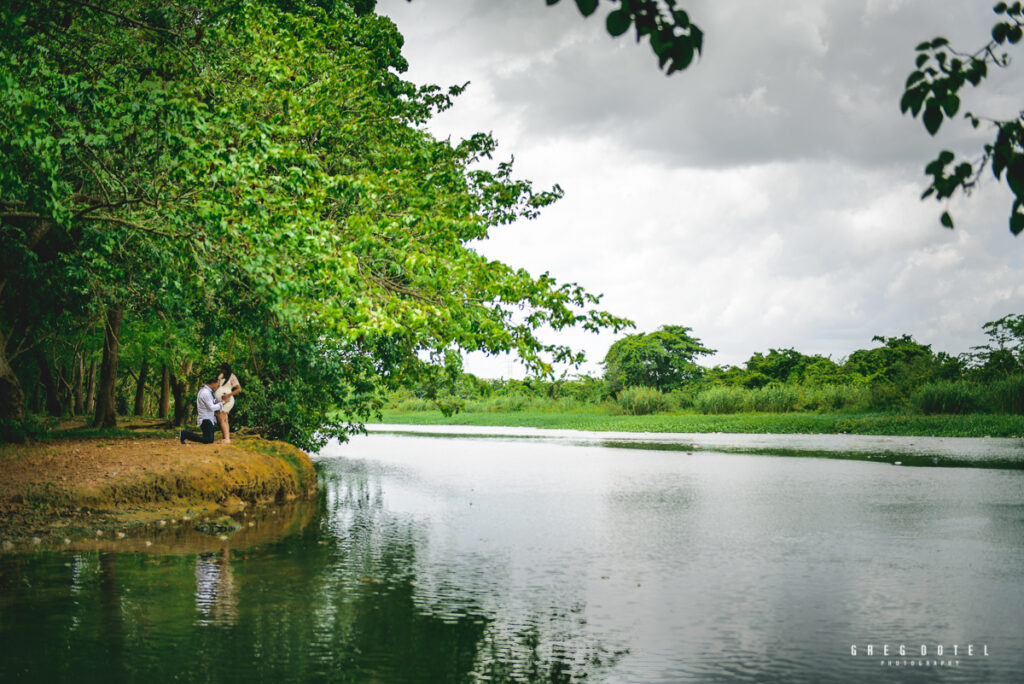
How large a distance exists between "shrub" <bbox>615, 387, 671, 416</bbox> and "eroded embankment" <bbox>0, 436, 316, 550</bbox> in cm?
4582

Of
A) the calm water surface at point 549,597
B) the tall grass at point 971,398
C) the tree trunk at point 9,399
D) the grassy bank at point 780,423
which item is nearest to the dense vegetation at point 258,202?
the tree trunk at point 9,399

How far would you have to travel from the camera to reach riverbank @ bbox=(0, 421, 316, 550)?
12234 mm

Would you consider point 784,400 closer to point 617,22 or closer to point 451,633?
point 451,633

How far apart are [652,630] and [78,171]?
10940mm

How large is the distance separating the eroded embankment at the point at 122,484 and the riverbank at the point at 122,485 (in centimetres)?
1

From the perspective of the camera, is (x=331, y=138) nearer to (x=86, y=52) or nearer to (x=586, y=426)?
(x=86, y=52)

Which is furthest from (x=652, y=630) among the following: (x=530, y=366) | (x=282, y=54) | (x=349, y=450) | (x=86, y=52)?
(x=349, y=450)

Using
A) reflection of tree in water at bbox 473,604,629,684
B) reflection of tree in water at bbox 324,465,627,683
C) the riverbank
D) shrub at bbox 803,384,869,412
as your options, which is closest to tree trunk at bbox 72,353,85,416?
the riverbank

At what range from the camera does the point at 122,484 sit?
527 inches

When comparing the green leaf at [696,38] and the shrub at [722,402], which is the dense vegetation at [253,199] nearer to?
the green leaf at [696,38]

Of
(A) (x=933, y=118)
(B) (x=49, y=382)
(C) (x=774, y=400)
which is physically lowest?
(C) (x=774, y=400)

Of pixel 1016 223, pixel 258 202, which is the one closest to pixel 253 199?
pixel 258 202

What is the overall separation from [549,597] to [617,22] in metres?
6.78

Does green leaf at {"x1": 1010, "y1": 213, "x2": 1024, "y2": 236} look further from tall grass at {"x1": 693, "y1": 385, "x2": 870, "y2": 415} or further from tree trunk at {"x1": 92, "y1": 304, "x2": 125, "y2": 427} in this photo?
tall grass at {"x1": 693, "y1": 385, "x2": 870, "y2": 415}
